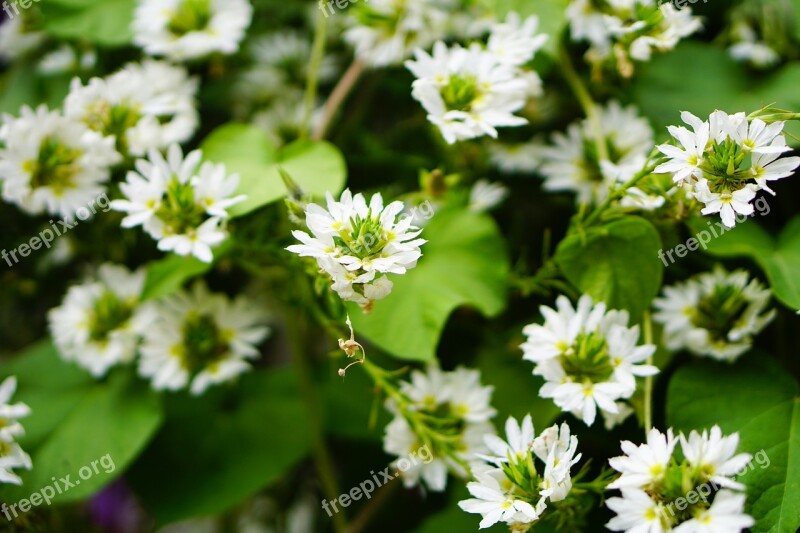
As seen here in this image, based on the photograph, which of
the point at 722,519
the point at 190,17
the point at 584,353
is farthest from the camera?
the point at 190,17

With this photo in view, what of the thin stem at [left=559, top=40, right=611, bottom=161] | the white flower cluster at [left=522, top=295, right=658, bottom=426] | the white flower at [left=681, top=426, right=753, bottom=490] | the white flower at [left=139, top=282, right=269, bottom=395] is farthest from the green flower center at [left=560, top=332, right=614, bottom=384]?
the white flower at [left=139, top=282, right=269, bottom=395]

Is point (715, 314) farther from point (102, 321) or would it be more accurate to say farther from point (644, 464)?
point (102, 321)

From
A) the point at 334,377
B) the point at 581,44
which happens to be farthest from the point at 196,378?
the point at 581,44

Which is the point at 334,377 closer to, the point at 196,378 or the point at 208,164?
the point at 196,378

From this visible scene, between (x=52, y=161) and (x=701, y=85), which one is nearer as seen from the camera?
(x=52, y=161)

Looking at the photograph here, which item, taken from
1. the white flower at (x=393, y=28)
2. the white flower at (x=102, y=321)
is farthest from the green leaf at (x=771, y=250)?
the white flower at (x=102, y=321)

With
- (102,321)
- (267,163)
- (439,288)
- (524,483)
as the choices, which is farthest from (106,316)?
(524,483)

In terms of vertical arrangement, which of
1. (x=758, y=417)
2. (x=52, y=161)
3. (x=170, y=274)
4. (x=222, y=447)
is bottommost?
(x=222, y=447)
